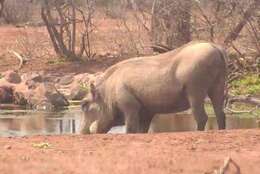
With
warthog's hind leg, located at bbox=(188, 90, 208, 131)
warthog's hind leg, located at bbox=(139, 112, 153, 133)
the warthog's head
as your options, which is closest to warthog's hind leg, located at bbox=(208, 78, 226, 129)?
warthog's hind leg, located at bbox=(188, 90, 208, 131)

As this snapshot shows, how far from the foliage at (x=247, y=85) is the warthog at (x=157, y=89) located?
6.75 m

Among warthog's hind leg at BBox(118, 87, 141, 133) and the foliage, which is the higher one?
warthog's hind leg at BBox(118, 87, 141, 133)

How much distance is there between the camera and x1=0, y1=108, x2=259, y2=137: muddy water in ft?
47.8

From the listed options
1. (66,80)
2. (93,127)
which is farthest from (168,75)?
(66,80)

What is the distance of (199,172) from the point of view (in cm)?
784

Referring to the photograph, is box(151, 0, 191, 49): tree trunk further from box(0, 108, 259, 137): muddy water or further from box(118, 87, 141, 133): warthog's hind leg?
box(118, 87, 141, 133): warthog's hind leg

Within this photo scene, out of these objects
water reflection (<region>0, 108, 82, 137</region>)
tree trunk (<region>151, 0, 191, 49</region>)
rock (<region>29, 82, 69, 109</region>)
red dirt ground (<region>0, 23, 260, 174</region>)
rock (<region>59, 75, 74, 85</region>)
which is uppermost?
red dirt ground (<region>0, 23, 260, 174</region>)

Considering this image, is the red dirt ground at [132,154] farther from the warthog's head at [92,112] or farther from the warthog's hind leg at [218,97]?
the warthog's head at [92,112]

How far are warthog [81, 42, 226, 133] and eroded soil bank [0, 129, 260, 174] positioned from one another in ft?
7.33

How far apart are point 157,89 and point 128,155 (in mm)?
3620

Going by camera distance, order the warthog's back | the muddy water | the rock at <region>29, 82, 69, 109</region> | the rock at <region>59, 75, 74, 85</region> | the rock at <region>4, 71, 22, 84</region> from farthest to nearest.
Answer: the rock at <region>59, 75, 74, 85</region>, the rock at <region>4, 71, 22, 84</region>, the rock at <region>29, 82, 69, 109</region>, the muddy water, the warthog's back

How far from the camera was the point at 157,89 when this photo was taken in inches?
456

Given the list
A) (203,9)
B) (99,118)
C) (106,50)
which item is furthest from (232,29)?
(99,118)

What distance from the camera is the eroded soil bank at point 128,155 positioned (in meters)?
7.75
